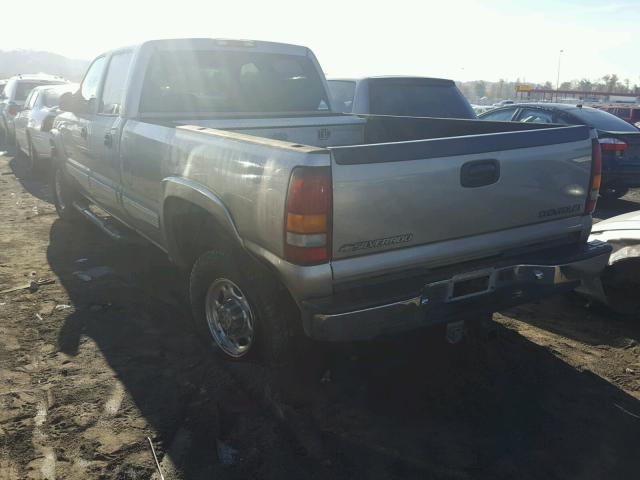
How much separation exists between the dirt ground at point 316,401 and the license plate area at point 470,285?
69 centimetres

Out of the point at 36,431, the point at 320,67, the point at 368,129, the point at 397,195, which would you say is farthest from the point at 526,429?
the point at 320,67

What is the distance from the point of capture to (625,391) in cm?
350

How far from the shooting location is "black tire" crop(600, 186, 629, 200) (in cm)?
962

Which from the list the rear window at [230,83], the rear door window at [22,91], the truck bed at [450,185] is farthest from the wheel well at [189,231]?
the rear door window at [22,91]

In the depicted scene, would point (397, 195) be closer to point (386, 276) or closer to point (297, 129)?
point (386, 276)

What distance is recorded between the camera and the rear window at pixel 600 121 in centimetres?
947

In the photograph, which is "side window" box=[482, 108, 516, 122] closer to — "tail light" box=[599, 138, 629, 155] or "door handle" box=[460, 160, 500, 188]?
"tail light" box=[599, 138, 629, 155]

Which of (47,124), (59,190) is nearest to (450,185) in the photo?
(59,190)

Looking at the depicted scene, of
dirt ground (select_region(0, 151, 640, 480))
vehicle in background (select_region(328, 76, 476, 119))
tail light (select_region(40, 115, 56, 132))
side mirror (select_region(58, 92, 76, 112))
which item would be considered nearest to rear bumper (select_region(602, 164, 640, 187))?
vehicle in background (select_region(328, 76, 476, 119))

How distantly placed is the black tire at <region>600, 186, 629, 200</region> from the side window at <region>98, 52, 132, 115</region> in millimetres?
7913

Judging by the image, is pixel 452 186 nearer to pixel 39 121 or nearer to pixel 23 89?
pixel 39 121

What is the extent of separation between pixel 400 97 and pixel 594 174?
162 inches

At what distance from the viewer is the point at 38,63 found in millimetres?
128500

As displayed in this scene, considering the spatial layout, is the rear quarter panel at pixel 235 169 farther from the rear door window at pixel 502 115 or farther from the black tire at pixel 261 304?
the rear door window at pixel 502 115
